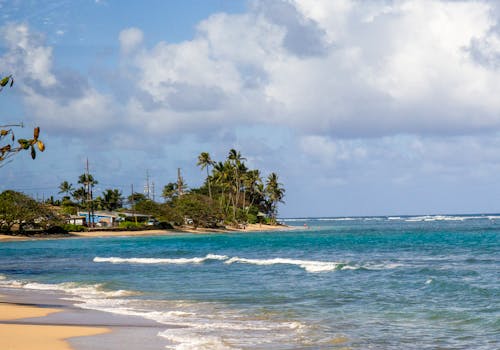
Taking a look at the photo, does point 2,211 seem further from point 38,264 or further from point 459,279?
point 459,279

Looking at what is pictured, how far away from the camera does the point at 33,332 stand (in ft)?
42.9

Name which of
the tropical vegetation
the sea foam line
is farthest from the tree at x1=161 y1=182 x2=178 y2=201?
the sea foam line

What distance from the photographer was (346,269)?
31406 mm

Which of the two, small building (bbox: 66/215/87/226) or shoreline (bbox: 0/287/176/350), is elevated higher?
small building (bbox: 66/215/87/226)

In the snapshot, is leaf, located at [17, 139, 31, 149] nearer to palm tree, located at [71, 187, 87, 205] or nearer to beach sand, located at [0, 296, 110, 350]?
beach sand, located at [0, 296, 110, 350]

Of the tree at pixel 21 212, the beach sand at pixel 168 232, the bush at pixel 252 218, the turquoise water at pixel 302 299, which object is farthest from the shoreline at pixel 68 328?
the bush at pixel 252 218

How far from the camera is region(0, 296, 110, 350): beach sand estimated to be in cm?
1158

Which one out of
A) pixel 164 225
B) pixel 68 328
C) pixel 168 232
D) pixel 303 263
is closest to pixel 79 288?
pixel 68 328

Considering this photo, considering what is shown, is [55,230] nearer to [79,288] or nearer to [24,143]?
[79,288]

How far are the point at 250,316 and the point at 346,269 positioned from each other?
48.1 ft

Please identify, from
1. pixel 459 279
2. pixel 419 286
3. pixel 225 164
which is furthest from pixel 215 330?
pixel 225 164

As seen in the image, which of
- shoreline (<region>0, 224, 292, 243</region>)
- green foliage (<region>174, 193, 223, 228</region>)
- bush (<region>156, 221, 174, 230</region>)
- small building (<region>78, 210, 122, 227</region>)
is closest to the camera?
shoreline (<region>0, 224, 292, 243</region>)

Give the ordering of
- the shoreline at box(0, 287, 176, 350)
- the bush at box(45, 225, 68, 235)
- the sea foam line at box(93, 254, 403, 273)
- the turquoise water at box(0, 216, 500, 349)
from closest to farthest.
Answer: the shoreline at box(0, 287, 176, 350) → the turquoise water at box(0, 216, 500, 349) → the sea foam line at box(93, 254, 403, 273) → the bush at box(45, 225, 68, 235)

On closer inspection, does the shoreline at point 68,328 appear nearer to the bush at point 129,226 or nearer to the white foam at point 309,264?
the white foam at point 309,264
